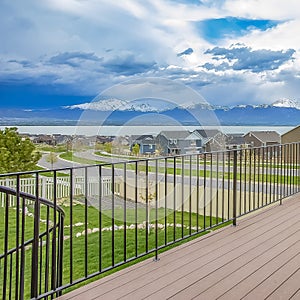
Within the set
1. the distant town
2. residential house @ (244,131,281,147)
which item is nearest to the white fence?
the distant town

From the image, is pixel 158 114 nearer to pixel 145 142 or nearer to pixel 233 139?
pixel 145 142

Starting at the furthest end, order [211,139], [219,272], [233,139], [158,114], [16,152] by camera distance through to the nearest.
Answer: [16,152] → [211,139] → [158,114] → [233,139] → [219,272]

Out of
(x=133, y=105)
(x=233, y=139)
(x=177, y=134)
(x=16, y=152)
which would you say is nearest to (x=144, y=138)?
(x=177, y=134)

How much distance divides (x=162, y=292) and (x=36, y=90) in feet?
27.7

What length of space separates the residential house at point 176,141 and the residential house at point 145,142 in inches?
4.5

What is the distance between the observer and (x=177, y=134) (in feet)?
23.7

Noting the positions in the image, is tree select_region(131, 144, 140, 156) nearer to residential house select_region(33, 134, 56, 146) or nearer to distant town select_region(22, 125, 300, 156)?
distant town select_region(22, 125, 300, 156)

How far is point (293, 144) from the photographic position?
451 cm

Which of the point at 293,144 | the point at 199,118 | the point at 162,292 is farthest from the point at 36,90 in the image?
the point at 162,292

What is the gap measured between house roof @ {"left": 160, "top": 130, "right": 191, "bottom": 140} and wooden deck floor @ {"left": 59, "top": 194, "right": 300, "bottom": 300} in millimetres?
4092

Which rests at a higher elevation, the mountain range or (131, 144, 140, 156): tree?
the mountain range

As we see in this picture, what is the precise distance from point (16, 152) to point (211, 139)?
14.0 ft

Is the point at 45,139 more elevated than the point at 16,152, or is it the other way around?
the point at 45,139

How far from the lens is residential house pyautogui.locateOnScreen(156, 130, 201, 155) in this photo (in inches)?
263
